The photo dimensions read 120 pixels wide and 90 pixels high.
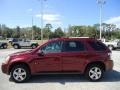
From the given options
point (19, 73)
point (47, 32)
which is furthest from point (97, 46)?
point (47, 32)

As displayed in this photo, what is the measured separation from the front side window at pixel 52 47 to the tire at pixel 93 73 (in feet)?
4.46

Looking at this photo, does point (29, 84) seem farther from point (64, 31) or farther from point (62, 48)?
point (64, 31)

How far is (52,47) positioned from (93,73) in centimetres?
185

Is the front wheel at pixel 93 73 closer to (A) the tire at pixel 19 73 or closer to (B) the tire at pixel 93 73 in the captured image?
(B) the tire at pixel 93 73

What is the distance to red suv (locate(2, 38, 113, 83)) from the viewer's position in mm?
9570

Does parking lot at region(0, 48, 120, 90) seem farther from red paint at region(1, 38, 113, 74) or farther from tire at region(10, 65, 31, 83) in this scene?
red paint at region(1, 38, 113, 74)

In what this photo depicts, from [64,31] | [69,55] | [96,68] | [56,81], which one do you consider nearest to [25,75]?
[56,81]

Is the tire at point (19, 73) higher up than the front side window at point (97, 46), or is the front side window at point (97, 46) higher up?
the front side window at point (97, 46)

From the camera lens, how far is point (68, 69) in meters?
9.73

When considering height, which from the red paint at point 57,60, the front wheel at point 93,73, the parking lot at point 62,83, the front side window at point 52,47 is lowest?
the parking lot at point 62,83

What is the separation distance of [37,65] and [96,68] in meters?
2.24

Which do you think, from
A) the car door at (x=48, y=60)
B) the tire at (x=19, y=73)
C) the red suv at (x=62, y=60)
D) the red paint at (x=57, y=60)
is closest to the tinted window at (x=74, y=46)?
the red suv at (x=62, y=60)

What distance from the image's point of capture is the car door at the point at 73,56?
9.69 metres

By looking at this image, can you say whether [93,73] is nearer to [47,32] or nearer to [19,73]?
[19,73]
